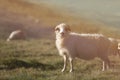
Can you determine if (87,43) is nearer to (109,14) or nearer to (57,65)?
(57,65)

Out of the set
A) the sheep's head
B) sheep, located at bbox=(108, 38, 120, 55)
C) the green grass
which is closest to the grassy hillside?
the green grass

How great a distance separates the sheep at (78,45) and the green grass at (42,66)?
2.30 feet

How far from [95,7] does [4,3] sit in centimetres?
1900

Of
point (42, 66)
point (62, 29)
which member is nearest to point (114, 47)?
point (42, 66)

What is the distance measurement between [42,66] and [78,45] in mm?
2589

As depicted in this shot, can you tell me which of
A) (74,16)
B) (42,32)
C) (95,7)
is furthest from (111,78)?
(95,7)

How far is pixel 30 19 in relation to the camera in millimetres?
63188

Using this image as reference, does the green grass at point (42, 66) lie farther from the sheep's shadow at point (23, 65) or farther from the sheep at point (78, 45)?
the sheep at point (78, 45)

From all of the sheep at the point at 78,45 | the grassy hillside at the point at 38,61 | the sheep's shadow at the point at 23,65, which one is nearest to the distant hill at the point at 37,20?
the grassy hillside at the point at 38,61

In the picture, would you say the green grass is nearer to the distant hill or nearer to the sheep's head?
the sheep's head

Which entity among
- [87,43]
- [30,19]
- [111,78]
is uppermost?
[30,19]

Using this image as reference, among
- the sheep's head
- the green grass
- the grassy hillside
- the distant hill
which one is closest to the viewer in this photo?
the green grass

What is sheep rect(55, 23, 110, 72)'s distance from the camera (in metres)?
19.7

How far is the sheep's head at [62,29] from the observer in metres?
19.3
